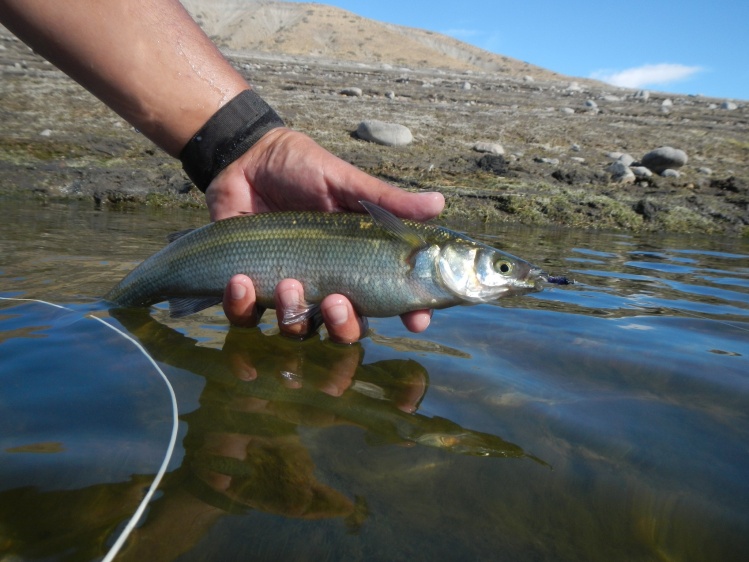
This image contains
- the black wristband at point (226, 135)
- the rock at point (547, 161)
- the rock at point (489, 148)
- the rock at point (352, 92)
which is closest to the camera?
the black wristband at point (226, 135)

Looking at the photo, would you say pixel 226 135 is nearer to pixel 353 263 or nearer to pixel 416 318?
pixel 353 263

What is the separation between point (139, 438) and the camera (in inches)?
84.0

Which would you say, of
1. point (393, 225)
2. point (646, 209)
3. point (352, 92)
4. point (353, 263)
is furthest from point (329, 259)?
point (352, 92)

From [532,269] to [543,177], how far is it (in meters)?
10.5

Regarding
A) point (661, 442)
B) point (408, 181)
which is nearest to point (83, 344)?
point (661, 442)

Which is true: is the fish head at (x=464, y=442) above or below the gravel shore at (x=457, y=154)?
below

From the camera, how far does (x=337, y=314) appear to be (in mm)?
3203

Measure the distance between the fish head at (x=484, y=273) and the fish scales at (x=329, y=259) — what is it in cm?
1

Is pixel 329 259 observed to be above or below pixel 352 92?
below

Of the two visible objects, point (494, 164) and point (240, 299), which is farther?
point (494, 164)

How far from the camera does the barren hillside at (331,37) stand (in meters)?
81.0

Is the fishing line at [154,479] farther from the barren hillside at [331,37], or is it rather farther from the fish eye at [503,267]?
the barren hillside at [331,37]

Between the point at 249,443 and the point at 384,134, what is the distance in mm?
13009

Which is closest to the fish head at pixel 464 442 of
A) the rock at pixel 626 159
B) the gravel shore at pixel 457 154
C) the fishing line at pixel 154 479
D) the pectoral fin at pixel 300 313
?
the fishing line at pixel 154 479
